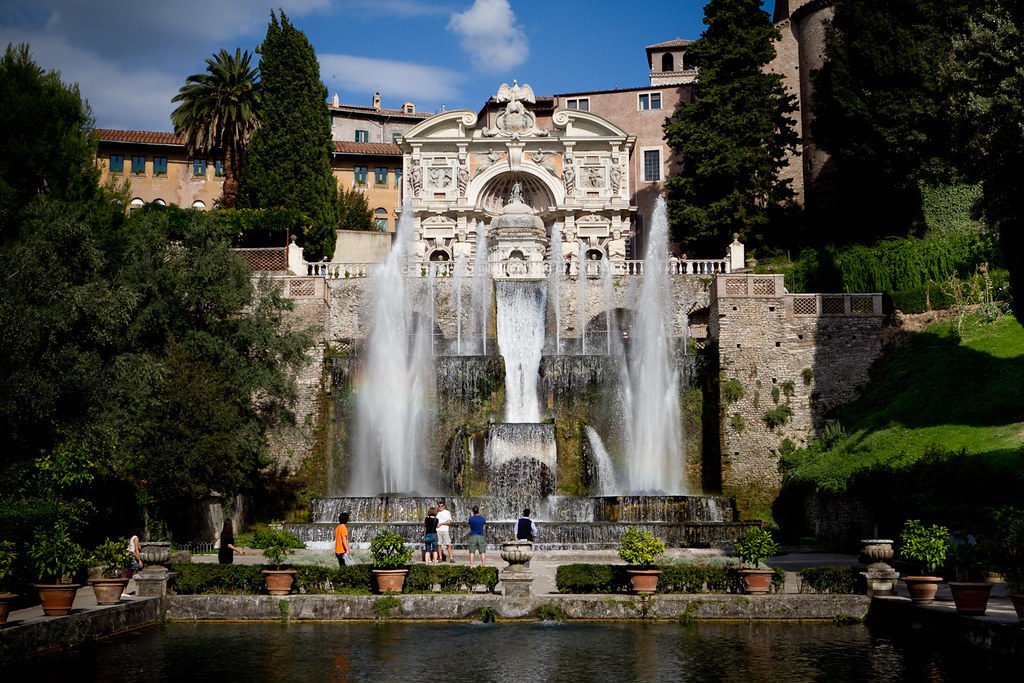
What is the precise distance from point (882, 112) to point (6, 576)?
34.7m

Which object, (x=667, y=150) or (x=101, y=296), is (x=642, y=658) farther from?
(x=667, y=150)

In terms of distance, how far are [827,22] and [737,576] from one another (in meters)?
38.5

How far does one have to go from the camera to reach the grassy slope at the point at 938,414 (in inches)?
947

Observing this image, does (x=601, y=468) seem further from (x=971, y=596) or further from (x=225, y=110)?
(x=225, y=110)

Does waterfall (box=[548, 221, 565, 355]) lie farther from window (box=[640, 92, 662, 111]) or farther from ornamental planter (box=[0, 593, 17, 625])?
ornamental planter (box=[0, 593, 17, 625])

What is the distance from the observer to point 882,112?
39906mm

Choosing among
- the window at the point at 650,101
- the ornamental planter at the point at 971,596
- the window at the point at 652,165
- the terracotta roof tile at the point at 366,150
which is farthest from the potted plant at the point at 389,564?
the terracotta roof tile at the point at 366,150

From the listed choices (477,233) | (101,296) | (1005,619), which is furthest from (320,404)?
(1005,619)

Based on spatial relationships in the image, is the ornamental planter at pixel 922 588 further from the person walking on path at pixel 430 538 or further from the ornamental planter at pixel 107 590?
the ornamental planter at pixel 107 590

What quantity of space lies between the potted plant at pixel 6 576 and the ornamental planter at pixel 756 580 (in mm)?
11226

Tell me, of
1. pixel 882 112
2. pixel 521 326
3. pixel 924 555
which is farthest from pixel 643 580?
pixel 882 112

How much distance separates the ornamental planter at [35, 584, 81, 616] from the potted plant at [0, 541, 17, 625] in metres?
0.43

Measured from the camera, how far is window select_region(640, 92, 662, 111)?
192 feet

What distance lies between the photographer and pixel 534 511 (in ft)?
95.7
